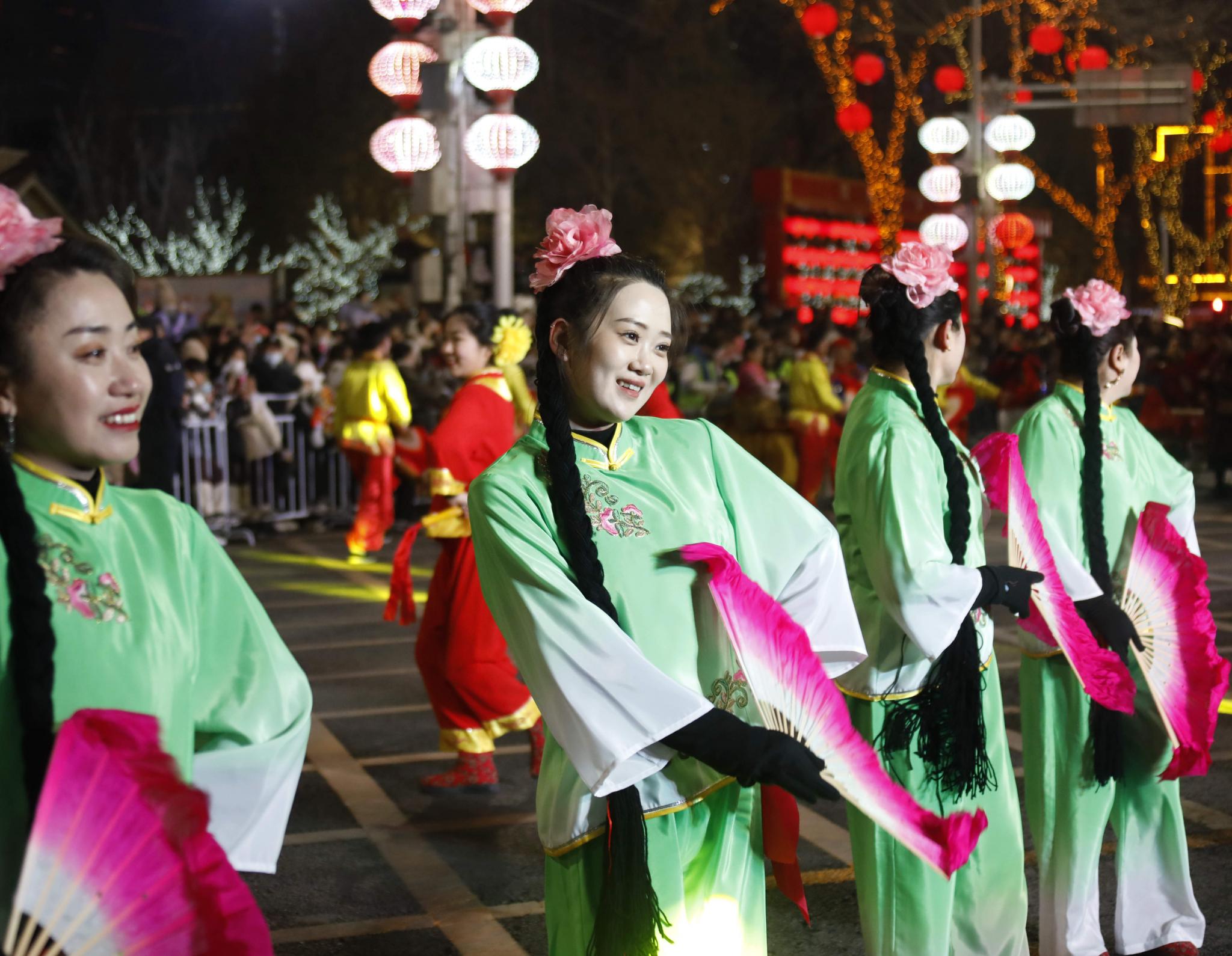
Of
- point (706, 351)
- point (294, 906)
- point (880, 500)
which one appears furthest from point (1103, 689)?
point (706, 351)

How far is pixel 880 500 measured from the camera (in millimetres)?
3381

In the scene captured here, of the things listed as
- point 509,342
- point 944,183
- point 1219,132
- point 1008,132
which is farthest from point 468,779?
point 1219,132

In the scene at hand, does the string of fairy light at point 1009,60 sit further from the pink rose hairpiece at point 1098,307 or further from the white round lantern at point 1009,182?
the pink rose hairpiece at point 1098,307

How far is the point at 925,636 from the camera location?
3305 mm

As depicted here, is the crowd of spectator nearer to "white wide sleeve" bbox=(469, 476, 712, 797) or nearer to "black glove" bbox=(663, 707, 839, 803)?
"white wide sleeve" bbox=(469, 476, 712, 797)

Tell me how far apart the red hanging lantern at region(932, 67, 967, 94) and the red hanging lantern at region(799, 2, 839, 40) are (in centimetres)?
278

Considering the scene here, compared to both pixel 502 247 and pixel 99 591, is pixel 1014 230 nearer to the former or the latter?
pixel 502 247

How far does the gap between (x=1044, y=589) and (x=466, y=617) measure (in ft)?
8.35

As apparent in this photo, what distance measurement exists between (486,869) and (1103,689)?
205cm

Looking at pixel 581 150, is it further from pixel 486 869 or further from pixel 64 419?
pixel 64 419

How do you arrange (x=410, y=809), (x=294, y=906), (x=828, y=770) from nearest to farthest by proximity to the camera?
(x=828, y=770) < (x=294, y=906) < (x=410, y=809)

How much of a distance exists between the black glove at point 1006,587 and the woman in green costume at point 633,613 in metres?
0.68

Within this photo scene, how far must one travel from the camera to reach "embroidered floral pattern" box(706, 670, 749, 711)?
103 inches

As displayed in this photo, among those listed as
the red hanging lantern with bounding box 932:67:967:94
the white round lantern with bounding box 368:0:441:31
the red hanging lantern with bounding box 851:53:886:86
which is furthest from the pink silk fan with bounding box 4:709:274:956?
the red hanging lantern with bounding box 932:67:967:94
